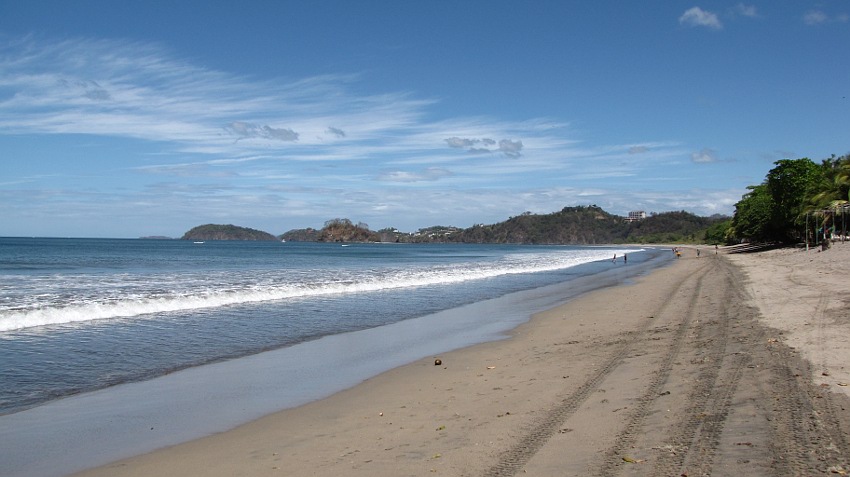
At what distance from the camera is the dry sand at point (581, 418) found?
16.6 ft

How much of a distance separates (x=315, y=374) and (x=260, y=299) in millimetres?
12731

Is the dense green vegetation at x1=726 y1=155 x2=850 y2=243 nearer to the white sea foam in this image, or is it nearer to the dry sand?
the white sea foam

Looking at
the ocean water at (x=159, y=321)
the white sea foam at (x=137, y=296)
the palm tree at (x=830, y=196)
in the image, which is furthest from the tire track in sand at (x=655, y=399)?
the palm tree at (x=830, y=196)

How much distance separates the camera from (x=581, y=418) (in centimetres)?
637

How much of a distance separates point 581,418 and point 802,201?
56080 millimetres

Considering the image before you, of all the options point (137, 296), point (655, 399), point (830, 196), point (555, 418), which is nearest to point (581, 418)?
point (555, 418)

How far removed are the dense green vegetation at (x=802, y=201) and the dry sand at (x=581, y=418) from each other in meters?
42.5

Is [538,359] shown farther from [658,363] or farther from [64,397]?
[64,397]

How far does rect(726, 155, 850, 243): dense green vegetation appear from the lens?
157ft

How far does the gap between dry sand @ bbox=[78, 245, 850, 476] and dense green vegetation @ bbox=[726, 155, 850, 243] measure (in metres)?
42.5

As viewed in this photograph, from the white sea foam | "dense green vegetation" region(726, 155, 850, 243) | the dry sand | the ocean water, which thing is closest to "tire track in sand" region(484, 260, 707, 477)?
the dry sand

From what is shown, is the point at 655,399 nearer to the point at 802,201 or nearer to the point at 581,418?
the point at 581,418

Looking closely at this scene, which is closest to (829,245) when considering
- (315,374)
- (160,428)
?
(315,374)

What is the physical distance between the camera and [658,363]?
8.99 meters
